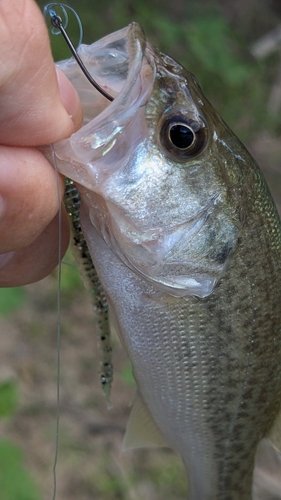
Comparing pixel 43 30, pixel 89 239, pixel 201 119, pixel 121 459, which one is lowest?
pixel 121 459

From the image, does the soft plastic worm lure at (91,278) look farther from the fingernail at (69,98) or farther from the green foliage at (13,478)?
the green foliage at (13,478)

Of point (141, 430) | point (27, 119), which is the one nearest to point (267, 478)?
point (141, 430)

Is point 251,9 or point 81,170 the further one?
point 251,9

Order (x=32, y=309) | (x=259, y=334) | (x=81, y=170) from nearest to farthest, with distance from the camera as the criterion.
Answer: (x=81, y=170), (x=259, y=334), (x=32, y=309)

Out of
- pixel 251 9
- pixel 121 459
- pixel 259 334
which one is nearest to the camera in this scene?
pixel 259 334

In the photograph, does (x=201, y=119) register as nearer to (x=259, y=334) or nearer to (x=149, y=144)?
(x=149, y=144)

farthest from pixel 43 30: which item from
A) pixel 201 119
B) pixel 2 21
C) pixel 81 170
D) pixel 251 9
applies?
pixel 251 9

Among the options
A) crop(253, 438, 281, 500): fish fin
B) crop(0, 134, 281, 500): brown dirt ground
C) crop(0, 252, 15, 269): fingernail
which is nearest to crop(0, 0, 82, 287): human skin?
crop(0, 252, 15, 269): fingernail
